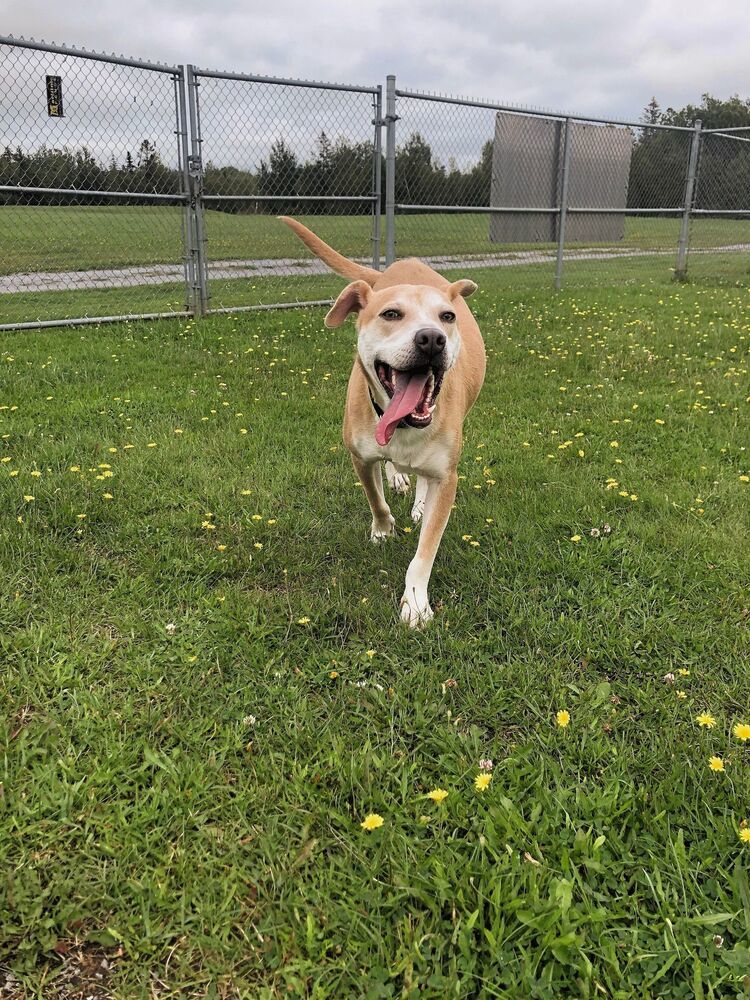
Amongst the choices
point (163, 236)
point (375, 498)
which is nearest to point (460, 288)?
point (375, 498)

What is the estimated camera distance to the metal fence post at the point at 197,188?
821 cm

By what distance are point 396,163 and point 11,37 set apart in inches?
189

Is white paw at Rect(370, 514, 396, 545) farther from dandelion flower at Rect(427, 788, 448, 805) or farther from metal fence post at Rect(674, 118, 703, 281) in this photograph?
metal fence post at Rect(674, 118, 703, 281)

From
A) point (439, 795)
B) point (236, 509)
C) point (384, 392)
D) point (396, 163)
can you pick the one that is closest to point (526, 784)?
point (439, 795)

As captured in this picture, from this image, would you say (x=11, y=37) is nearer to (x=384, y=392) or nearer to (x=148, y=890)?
(x=384, y=392)

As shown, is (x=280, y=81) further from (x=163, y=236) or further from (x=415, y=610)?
(x=415, y=610)

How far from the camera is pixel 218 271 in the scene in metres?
13.0

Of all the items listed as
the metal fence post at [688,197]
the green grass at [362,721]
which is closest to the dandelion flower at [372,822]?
the green grass at [362,721]

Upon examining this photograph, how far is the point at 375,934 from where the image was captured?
5.35ft

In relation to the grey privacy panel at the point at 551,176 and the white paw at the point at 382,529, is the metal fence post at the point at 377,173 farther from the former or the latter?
the white paw at the point at 382,529

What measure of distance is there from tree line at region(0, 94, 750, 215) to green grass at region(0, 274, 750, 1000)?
4.72m

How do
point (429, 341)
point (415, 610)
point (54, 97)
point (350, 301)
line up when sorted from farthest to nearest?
point (54, 97), point (350, 301), point (415, 610), point (429, 341)

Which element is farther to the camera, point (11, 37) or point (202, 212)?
point (202, 212)

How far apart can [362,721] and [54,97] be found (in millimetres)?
8092
